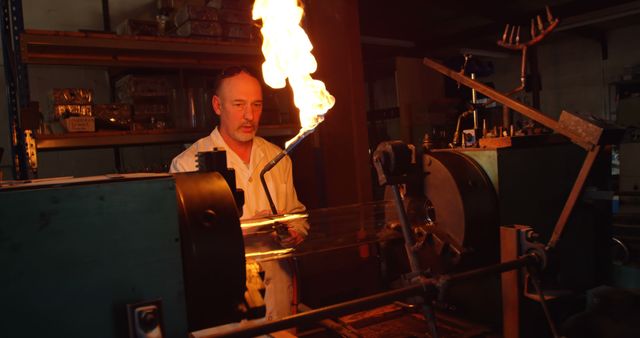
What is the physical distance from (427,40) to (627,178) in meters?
3.29

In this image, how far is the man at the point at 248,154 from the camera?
2.37m

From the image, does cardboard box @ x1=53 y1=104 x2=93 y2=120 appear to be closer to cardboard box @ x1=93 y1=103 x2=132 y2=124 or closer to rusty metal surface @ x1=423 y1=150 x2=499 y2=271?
cardboard box @ x1=93 y1=103 x2=132 y2=124

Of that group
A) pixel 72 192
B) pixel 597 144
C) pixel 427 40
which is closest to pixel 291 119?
pixel 597 144

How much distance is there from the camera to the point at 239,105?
99.2 inches

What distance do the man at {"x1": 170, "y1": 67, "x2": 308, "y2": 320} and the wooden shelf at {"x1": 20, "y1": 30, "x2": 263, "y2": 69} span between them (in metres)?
0.55

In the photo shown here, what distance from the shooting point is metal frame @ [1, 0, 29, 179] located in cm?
243

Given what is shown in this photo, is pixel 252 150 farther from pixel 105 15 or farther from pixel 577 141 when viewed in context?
pixel 105 15

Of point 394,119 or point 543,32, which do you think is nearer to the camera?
point 543,32

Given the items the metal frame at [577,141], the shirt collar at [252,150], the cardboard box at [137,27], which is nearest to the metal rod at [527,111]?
the metal frame at [577,141]

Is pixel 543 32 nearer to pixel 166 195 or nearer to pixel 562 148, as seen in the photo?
pixel 562 148

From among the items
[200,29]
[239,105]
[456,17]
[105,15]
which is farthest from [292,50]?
[456,17]

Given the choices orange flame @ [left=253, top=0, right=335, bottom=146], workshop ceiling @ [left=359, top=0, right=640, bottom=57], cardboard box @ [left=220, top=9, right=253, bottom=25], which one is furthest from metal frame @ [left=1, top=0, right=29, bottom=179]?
workshop ceiling @ [left=359, top=0, right=640, bottom=57]

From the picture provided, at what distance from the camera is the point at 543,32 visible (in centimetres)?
151

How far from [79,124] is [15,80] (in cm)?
41
